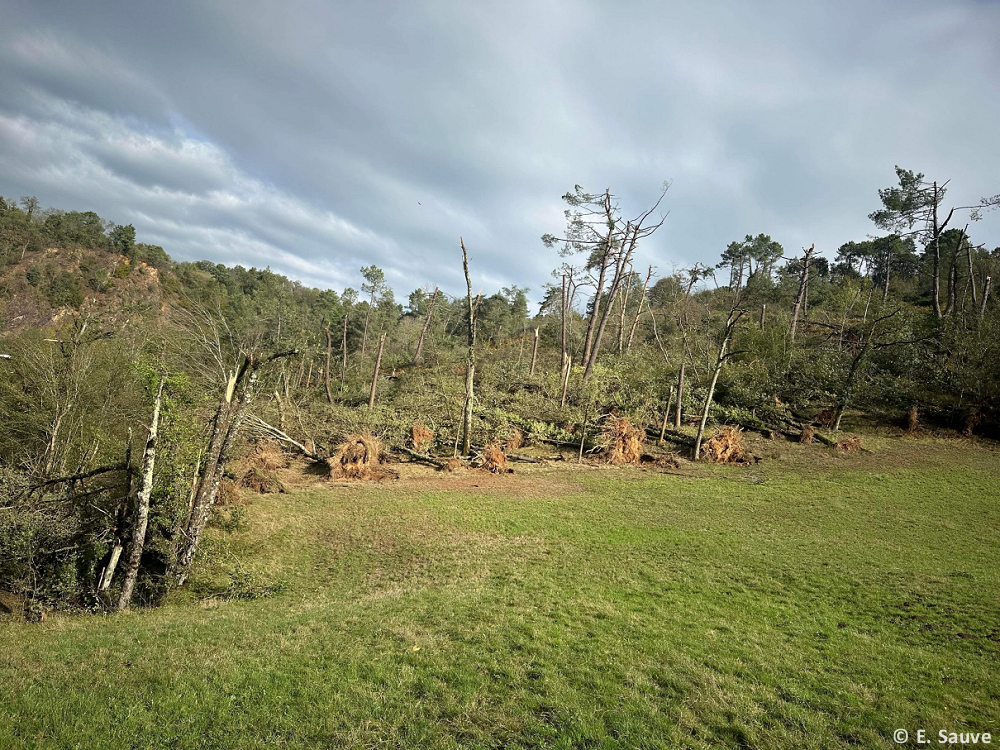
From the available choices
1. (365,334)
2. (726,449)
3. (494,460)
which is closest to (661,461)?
(726,449)

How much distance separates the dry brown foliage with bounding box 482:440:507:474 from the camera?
20078mm

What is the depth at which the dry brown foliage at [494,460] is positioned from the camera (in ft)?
65.9

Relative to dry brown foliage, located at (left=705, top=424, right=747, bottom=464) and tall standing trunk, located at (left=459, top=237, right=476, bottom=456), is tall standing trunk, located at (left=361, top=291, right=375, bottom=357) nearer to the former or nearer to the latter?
tall standing trunk, located at (left=459, top=237, right=476, bottom=456)

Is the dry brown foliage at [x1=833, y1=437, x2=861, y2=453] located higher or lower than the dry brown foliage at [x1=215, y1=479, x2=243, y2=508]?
higher

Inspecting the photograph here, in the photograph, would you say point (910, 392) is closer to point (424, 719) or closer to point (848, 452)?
point (848, 452)

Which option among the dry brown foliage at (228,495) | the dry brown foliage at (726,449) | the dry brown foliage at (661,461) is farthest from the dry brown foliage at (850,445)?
the dry brown foliage at (228,495)

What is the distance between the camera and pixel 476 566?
1082cm

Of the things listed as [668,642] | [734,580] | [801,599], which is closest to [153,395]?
[668,642]

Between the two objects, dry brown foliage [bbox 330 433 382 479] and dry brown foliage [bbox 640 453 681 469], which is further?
dry brown foliage [bbox 640 453 681 469]

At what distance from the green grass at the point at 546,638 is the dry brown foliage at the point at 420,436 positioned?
6.82 meters

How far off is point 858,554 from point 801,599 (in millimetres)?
3949

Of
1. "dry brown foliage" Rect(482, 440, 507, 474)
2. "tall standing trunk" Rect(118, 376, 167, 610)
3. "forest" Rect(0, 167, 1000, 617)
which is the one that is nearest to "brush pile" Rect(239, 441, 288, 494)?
"forest" Rect(0, 167, 1000, 617)

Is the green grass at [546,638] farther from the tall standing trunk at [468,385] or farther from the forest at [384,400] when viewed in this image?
the tall standing trunk at [468,385]

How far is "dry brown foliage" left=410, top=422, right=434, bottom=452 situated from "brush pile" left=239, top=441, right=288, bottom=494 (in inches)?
227
